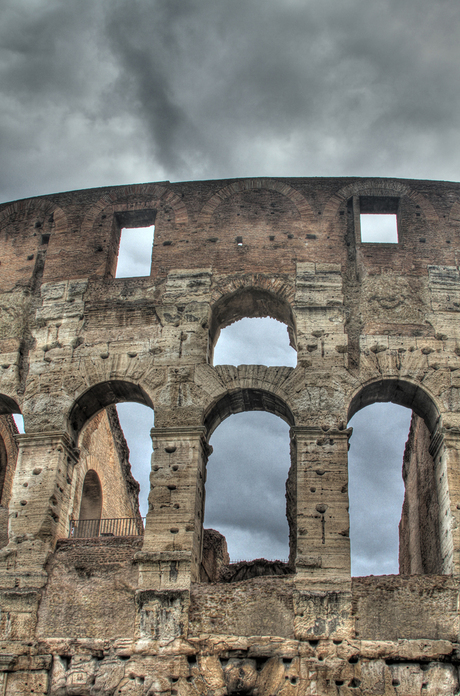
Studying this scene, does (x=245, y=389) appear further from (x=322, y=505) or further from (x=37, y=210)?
(x=37, y=210)

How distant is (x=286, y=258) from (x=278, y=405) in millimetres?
2485

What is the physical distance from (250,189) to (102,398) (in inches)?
172

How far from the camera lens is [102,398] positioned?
10.9 metres

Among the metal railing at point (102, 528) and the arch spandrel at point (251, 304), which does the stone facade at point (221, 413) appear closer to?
the arch spandrel at point (251, 304)

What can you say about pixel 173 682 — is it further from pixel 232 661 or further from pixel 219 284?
pixel 219 284

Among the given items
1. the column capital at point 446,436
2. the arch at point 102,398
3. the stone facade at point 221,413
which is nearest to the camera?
the stone facade at point 221,413

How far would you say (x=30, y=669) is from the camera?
862 centimetres

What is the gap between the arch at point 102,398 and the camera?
34.5ft

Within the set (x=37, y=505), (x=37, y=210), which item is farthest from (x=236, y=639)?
(x=37, y=210)

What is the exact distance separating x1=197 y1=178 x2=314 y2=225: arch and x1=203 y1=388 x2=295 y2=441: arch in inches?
127

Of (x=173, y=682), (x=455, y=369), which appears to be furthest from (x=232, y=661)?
(x=455, y=369)

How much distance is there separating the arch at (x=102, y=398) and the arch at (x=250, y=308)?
1.40 meters

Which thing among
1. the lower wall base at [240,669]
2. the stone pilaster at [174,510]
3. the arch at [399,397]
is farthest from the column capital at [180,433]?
the lower wall base at [240,669]

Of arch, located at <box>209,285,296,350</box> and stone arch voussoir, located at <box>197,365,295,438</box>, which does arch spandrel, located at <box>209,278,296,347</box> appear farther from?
stone arch voussoir, located at <box>197,365,295,438</box>
